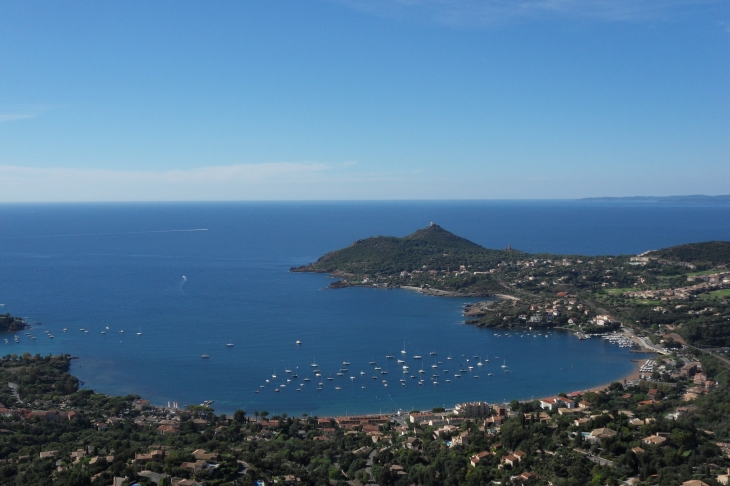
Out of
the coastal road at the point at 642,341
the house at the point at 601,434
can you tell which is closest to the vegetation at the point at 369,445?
the house at the point at 601,434

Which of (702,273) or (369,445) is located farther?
(702,273)

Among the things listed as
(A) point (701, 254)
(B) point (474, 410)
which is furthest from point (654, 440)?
(A) point (701, 254)

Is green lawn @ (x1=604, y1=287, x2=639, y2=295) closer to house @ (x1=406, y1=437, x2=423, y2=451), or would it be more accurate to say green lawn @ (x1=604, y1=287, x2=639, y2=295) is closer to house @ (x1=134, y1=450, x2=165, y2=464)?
house @ (x1=406, y1=437, x2=423, y2=451)

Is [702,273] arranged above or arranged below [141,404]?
above

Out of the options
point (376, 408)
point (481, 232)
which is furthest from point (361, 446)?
point (481, 232)

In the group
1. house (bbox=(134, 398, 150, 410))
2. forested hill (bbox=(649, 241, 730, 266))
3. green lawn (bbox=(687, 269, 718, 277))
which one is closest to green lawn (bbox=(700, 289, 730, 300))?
green lawn (bbox=(687, 269, 718, 277))

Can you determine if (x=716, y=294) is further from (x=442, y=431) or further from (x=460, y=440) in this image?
(x=460, y=440)

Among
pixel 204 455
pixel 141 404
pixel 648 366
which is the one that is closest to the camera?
pixel 204 455

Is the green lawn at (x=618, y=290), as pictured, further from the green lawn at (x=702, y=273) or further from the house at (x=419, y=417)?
the house at (x=419, y=417)
